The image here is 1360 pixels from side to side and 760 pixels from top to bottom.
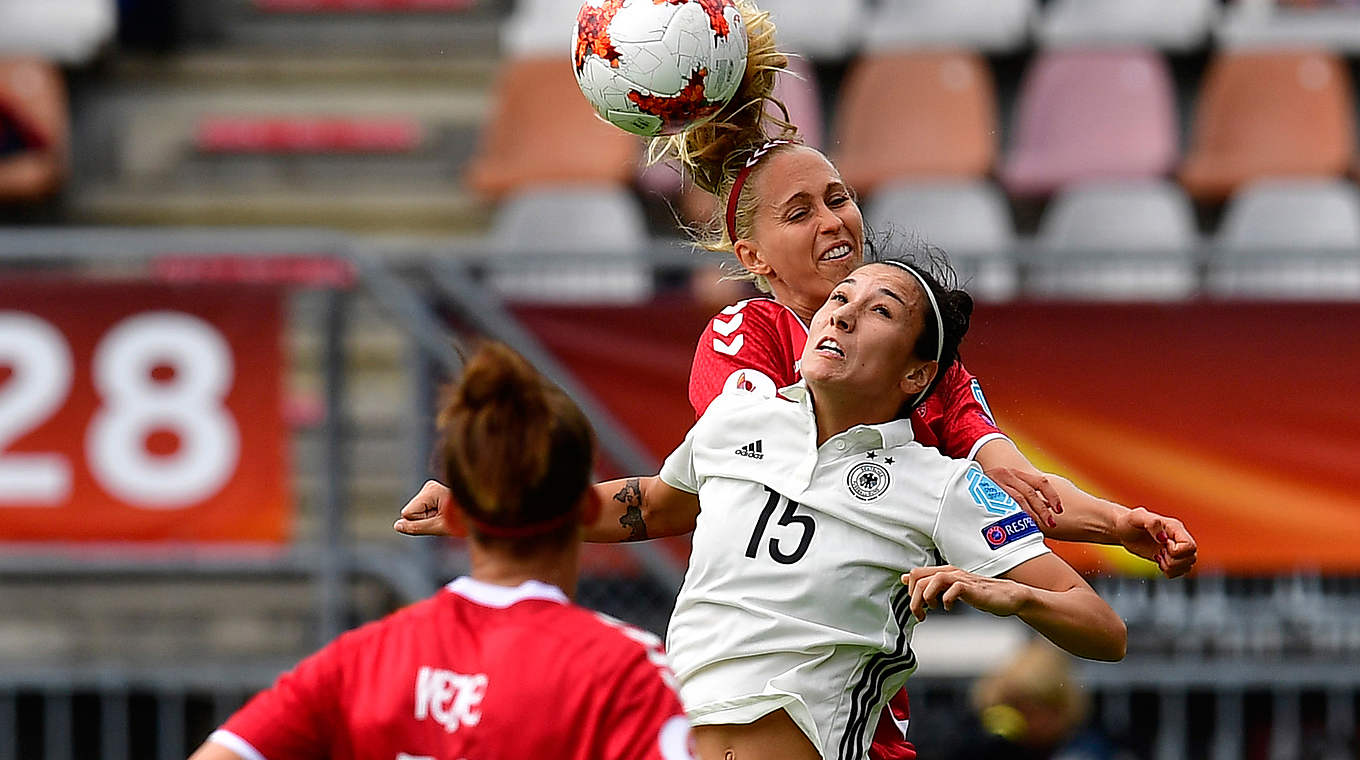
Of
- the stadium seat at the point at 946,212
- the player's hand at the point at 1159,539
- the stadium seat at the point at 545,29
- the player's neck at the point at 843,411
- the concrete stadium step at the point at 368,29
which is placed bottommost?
the stadium seat at the point at 946,212

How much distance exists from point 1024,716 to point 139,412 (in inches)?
131

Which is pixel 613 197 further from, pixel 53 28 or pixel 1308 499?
pixel 1308 499

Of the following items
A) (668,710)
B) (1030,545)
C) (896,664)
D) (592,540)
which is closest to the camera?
(668,710)

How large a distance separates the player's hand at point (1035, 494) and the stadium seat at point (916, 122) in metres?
6.33

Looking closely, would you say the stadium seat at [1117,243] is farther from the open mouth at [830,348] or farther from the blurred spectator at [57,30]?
the blurred spectator at [57,30]

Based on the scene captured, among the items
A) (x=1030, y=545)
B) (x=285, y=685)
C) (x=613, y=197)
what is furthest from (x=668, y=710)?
(x=613, y=197)

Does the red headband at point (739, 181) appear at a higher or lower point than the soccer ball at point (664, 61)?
lower

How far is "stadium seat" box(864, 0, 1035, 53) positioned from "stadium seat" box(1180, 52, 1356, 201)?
3.38 feet

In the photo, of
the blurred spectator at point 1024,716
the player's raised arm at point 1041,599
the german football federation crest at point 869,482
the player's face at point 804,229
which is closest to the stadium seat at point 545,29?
the blurred spectator at point 1024,716

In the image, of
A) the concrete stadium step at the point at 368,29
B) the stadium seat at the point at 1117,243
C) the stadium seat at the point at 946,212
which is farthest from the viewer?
the concrete stadium step at the point at 368,29

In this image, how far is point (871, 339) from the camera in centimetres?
352

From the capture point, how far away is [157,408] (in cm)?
733

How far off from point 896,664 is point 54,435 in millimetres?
4568

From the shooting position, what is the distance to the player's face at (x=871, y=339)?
352cm
